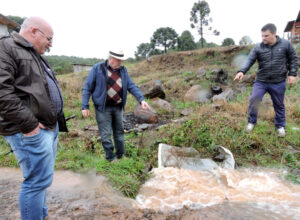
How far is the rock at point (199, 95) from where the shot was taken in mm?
7773

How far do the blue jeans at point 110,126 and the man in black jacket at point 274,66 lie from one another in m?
2.24

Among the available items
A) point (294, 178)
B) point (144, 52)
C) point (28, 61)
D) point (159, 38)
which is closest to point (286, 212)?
point (294, 178)

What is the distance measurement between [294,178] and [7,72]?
368cm

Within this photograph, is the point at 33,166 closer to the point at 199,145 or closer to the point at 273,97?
the point at 199,145

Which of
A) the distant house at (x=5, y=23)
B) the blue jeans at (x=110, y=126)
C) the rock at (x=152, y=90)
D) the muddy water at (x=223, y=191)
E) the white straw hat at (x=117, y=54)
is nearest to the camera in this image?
the muddy water at (x=223, y=191)

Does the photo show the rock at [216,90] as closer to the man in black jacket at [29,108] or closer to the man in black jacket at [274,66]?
the man in black jacket at [274,66]

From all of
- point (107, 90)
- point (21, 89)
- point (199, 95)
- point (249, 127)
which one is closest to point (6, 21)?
point (199, 95)

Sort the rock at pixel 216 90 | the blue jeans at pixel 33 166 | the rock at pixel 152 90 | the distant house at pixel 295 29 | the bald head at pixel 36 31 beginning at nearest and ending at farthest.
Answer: the blue jeans at pixel 33 166, the bald head at pixel 36 31, the rock at pixel 152 90, the rock at pixel 216 90, the distant house at pixel 295 29

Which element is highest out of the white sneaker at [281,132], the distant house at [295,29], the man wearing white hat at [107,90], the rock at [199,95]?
the distant house at [295,29]

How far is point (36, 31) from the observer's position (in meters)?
1.60

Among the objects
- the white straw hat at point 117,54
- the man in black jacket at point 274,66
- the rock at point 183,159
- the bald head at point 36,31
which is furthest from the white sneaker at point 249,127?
the bald head at point 36,31

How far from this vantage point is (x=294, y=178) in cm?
295

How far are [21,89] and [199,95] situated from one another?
23.7ft

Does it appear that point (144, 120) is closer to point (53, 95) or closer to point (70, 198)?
point (70, 198)
